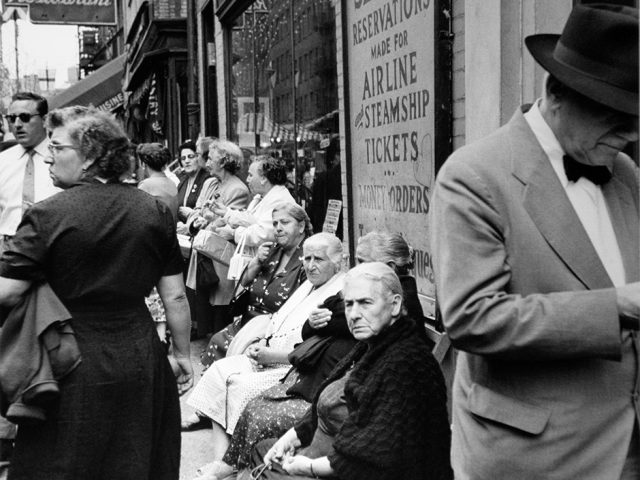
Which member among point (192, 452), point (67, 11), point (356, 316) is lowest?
point (192, 452)

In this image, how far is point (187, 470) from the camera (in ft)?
19.9

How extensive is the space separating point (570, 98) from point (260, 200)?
5915 millimetres

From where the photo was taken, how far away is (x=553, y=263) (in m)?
2.29

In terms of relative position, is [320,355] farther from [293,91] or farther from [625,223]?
[293,91]

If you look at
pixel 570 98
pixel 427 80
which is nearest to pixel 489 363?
pixel 570 98

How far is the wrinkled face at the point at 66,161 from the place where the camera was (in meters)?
3.94

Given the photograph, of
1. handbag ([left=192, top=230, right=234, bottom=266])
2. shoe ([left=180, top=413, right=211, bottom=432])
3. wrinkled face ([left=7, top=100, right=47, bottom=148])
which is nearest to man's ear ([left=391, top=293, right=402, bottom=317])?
wrinkled face ([left=7, top=100, right=47, bottom=148])

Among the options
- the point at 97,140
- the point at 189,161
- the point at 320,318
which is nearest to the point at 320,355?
the point at 320,318

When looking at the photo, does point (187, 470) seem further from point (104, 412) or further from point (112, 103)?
point (112, 103)

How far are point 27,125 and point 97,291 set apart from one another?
8.14 ft

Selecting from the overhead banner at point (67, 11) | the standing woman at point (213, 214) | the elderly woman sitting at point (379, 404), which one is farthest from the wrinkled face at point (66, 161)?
the overhead banner at point (67, 11)

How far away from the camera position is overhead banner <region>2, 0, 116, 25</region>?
74.5 feet

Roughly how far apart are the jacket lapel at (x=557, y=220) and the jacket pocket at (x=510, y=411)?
1.02 ft

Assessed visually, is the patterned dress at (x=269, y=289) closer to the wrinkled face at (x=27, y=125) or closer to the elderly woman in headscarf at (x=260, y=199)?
the elderly woman in headscarf at (x=260, y=199)
